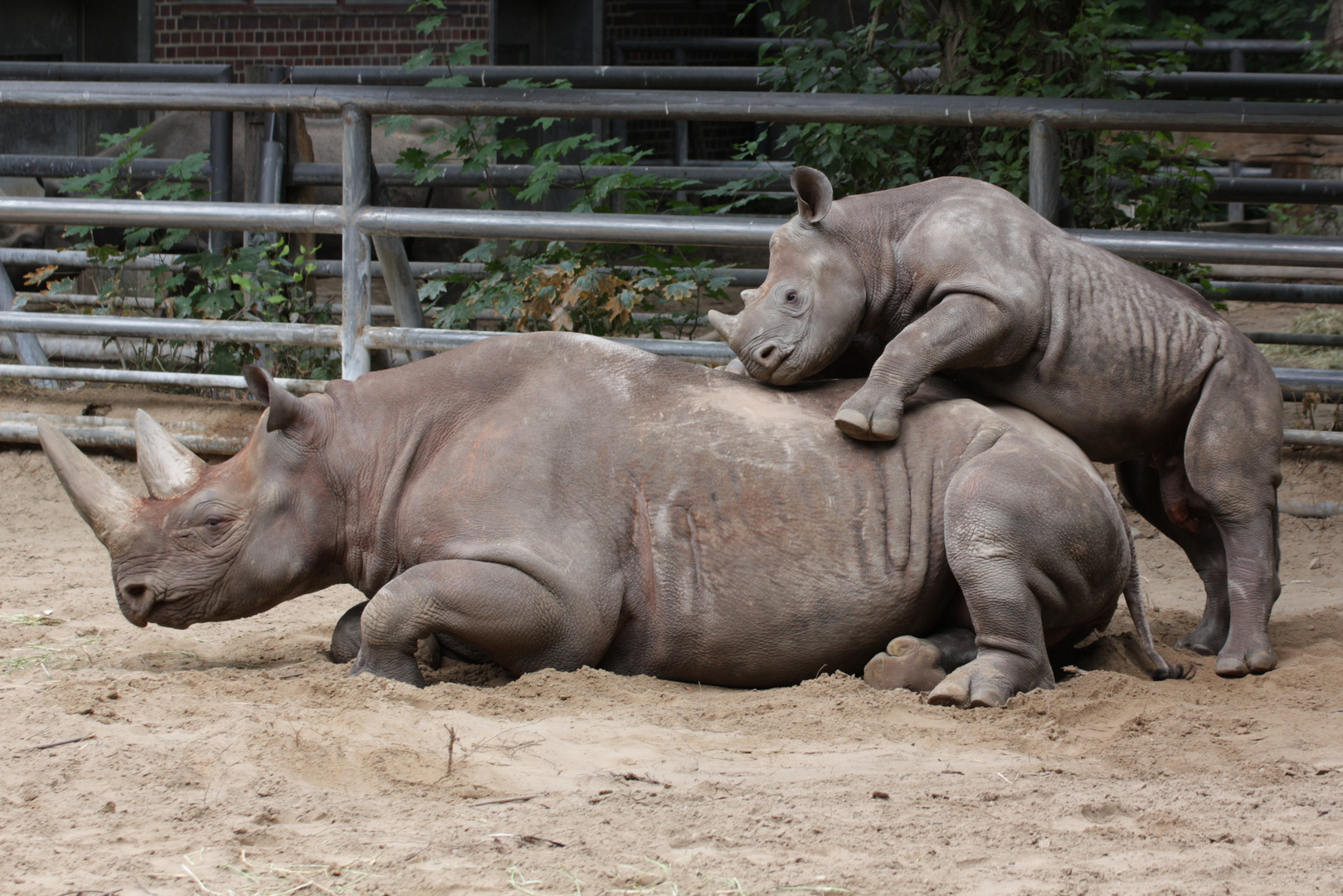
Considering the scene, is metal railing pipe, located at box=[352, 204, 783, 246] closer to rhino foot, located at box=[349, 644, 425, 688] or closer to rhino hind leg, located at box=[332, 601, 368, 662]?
rhino hind leg, located at box=[332, 601, 368, 662]

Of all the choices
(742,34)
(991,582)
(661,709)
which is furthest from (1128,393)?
(742,34)

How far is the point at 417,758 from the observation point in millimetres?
2889

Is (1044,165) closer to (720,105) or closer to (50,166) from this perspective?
(720,105)

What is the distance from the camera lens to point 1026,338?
12.8 feet

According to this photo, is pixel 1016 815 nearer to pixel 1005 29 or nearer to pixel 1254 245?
pixel 1254 245

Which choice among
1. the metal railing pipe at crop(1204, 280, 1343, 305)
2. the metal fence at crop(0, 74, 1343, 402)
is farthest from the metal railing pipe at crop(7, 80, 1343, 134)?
the metal railing pipe at crop(1204, 280, 1343, 305)

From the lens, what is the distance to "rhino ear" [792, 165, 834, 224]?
396 cm

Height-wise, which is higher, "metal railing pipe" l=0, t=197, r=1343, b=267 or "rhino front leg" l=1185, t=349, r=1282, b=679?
"metal railing pipe" l=0, t=197, r=1343, b=267

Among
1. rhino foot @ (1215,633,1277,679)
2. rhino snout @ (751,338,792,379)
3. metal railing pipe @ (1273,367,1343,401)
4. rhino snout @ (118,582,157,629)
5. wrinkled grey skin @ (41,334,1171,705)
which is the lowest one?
rhino foot @ (1215,633,1277,679)

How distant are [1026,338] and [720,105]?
6.99 ft

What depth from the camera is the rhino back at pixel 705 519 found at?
3.80m

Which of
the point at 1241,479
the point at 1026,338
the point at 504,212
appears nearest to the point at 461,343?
the point at 504,212

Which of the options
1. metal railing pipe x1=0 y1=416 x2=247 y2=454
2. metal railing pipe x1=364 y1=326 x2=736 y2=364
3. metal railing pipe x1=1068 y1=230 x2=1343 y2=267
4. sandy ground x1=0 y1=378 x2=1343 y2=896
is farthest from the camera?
metal railing pipe x1=0 y1=416 x2=247 y2=454

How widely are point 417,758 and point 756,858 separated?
34.2 inches
